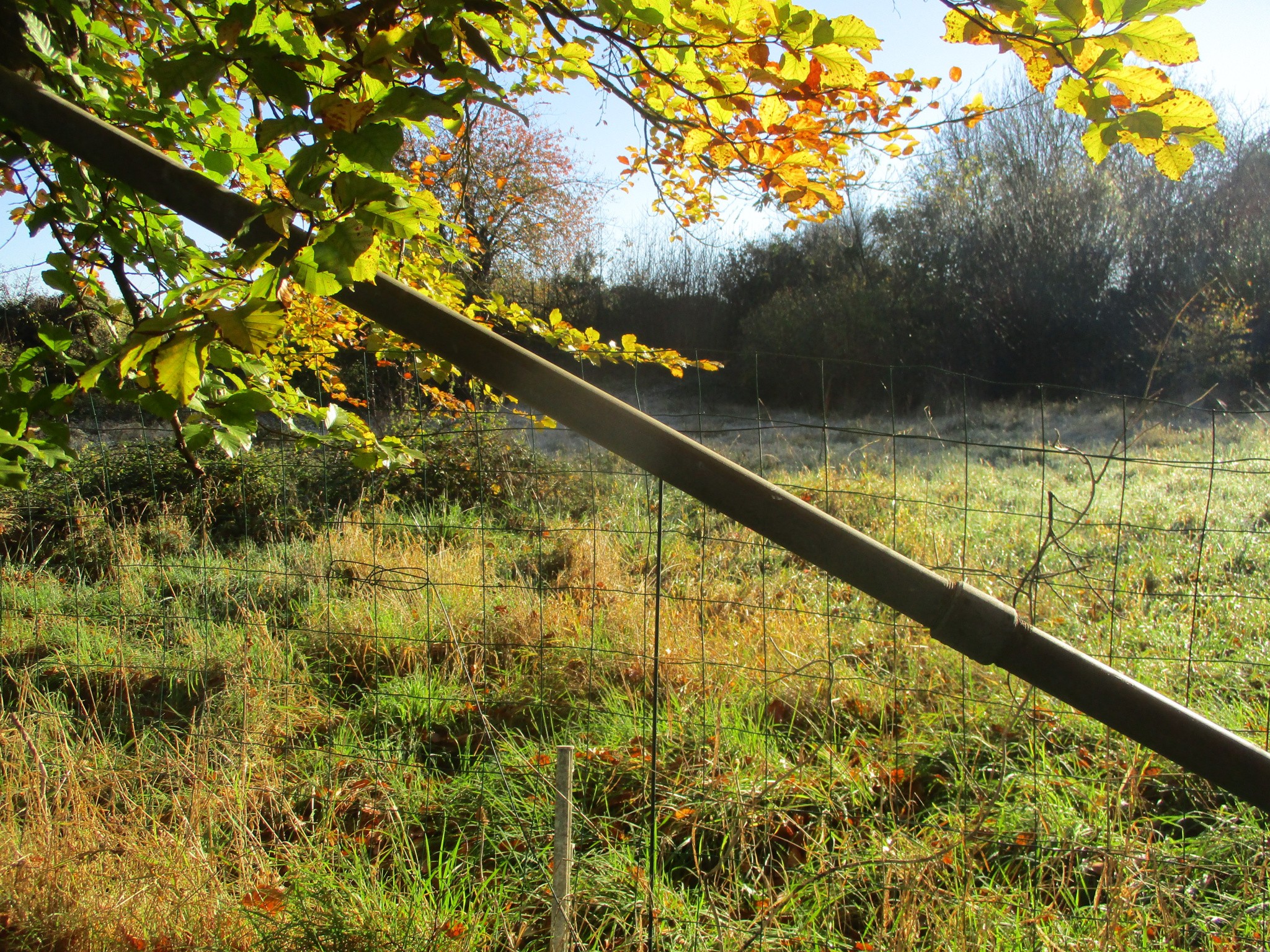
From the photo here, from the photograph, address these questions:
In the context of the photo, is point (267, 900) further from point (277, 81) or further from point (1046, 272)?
point (1046, 272)

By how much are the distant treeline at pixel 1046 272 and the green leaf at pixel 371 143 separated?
1343cm

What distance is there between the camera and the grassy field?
175 cm

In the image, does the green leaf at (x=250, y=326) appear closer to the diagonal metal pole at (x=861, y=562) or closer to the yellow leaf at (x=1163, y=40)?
the diagonal metal pole at (x=861, y=562)

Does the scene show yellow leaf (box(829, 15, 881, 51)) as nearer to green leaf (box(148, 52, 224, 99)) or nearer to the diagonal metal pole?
the diagonal metal pole

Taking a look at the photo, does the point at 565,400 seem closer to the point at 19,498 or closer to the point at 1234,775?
the point at 1234,775

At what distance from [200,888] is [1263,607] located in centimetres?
468

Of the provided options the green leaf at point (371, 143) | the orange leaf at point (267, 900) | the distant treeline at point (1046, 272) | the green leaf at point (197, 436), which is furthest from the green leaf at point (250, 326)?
the distant treeline at point (1046, 272)

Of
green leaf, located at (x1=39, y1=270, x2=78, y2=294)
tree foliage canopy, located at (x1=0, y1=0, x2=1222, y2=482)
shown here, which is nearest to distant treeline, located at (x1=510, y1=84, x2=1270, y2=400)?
tree foliage canopy, located at (x1=0, y1=0, x2=1222, y2=482)

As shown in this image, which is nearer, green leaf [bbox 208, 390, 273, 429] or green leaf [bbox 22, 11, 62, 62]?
green leaf [bbox 208, 390, 273, 429]

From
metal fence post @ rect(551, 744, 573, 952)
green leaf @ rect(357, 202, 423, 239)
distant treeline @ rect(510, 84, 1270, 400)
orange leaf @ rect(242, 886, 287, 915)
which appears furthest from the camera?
distant treeline @ rect(510, 84, 1270, 400)

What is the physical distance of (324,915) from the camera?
1659 mm

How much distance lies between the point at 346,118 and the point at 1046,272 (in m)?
16.8

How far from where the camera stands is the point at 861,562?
814 millimetres

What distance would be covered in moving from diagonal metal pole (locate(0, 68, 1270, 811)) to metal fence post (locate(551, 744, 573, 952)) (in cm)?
75
